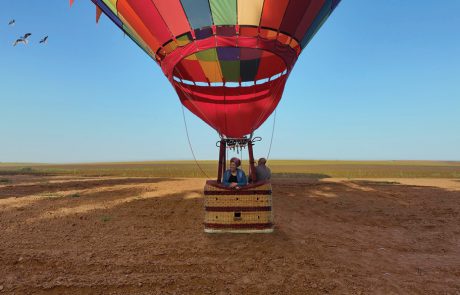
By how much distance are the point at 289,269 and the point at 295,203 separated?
678cm

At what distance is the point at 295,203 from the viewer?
11500mm

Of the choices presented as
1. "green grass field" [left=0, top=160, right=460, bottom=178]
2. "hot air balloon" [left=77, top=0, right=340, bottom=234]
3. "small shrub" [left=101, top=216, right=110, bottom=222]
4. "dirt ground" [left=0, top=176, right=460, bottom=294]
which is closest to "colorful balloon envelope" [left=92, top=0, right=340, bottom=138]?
"hot air balloon" [left=77, top=0, right=340, bottom=234]

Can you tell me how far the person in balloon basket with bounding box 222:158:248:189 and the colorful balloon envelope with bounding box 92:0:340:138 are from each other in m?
1.28

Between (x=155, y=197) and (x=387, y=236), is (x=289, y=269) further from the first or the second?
(x=155, y=197)

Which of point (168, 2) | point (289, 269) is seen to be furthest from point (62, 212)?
point (289, 269)

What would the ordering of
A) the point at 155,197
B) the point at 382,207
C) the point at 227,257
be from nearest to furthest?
the point at 227,257, the point at 382,207, the point at 155,197

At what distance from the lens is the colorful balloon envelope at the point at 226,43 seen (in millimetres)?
6617

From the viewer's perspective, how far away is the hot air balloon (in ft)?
21.7

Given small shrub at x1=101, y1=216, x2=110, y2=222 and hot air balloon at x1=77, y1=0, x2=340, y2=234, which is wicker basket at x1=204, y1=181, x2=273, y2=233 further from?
small shrub at x1=101, y1=216, x2=110, y2=222

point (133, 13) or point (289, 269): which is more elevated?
point (133, 13)

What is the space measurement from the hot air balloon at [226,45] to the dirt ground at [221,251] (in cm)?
225

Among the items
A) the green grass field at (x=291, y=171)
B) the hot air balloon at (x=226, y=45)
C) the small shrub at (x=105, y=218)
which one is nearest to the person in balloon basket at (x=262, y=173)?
the hot air balloon at (x=226, y=45)

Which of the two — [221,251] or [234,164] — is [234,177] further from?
[221,251]

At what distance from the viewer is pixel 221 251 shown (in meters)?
5.73
